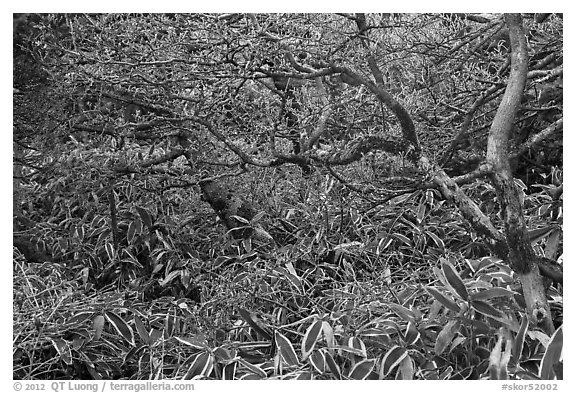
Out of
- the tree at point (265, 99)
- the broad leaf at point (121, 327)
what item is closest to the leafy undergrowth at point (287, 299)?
the broad leaf at point (121, 327)

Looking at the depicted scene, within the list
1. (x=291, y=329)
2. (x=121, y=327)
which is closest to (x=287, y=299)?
(x=291, y=329)

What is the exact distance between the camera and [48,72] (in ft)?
8.42

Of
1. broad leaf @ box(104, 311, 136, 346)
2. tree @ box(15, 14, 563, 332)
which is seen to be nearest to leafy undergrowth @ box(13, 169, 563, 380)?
broad leaf @ box(104, 311, 136, 346)

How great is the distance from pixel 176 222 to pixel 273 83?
778 millimetres

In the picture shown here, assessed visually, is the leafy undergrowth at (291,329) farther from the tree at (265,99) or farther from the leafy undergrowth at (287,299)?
the tree at (265,99)

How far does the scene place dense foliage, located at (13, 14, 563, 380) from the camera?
194 cm

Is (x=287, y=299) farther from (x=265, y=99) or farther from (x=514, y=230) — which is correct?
(x=265, y=99)

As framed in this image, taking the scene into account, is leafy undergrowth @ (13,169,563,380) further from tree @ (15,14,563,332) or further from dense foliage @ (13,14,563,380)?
tree @ (15,14,563,332)

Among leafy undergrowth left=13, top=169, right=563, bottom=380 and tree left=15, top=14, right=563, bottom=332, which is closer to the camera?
leafy undergrowth left=13, top=169, right=563, bottom=380

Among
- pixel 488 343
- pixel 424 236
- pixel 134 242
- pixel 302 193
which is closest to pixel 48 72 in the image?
pixel 134 242

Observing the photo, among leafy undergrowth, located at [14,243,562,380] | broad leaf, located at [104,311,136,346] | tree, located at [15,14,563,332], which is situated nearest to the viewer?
leafy undergrowth, located at [14,243,562,380]

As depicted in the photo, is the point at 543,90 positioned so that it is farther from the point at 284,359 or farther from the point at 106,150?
the point at 106,150

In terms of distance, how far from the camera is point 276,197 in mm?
2973

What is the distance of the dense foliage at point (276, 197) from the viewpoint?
6.36 feet
